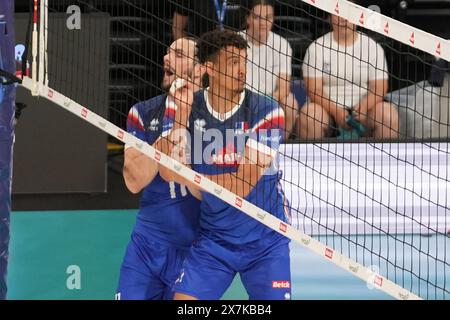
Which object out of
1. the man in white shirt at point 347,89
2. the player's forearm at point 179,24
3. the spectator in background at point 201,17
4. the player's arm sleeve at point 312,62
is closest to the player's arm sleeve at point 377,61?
the man in white shirt at point 347,89

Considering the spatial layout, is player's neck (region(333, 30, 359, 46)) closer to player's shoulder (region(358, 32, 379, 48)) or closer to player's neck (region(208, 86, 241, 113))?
player's shoulder (region(358, 32, 379, 48))

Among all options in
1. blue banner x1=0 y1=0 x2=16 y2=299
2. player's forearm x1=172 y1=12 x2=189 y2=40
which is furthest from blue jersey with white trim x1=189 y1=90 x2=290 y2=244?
player's forearm x1=172 y1=12 x2=189 y2=40

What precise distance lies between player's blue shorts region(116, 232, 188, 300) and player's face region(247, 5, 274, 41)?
2.90m

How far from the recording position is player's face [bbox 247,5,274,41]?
8312mm

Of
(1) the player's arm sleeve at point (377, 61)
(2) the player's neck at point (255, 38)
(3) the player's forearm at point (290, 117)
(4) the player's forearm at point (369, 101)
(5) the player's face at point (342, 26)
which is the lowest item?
(3) the player's forearm at point (290, 117)

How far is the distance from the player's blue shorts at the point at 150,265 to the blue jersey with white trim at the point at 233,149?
28 centimetres

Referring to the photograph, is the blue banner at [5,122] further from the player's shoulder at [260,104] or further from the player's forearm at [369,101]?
the player's forearm at [369,101]

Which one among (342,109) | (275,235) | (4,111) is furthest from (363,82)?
(4,111)

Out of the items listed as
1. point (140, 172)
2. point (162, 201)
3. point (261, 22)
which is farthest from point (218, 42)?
point (261, 22)

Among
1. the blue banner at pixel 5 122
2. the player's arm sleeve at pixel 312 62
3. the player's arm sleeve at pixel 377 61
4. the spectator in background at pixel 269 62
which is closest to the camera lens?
the blue banner at pixel 5 122

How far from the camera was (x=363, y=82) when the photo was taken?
905 centimetres

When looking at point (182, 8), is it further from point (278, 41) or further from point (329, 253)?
point (329, 253)

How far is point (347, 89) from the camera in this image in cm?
904

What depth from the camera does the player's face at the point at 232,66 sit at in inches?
211
